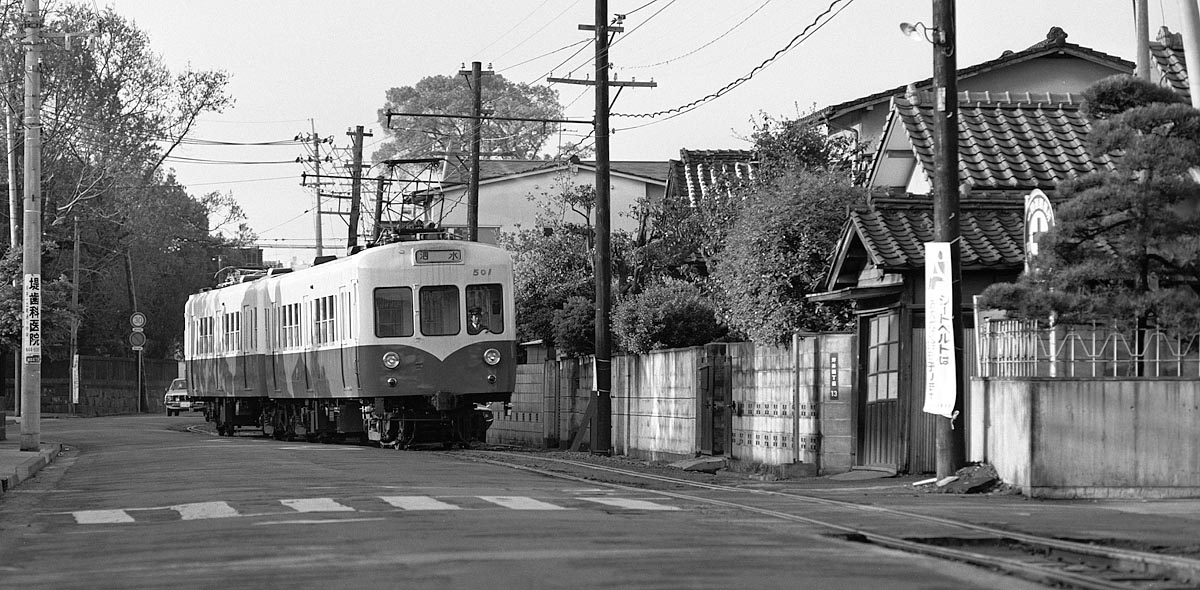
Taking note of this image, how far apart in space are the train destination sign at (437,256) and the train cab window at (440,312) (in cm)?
45

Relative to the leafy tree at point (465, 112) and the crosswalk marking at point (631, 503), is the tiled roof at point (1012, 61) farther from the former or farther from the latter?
the leafy tree at point (465, 112)

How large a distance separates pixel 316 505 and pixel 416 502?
2.94ft

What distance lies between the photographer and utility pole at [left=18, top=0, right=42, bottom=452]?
2609cm

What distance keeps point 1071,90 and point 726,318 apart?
1201cm

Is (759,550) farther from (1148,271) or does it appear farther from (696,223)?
(696,223)

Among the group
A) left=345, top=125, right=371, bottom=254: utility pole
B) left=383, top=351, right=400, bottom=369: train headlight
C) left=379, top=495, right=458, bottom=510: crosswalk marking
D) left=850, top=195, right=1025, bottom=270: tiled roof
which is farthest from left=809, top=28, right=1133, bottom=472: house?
left=345, top=125, right=371, bottom=254: utility pole

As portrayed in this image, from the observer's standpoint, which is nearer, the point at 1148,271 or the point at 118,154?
the point at 1148,271

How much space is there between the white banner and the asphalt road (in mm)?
3407

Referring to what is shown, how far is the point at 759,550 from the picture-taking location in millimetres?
11164

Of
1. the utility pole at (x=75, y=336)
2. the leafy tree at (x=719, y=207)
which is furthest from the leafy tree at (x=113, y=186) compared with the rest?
the leafy tree at (x=719, y=207)

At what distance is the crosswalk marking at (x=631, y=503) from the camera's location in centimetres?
1490

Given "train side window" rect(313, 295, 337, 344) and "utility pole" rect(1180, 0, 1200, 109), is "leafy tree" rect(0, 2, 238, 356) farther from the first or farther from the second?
"utility pole" rect(1180, 0, 1200, 109)

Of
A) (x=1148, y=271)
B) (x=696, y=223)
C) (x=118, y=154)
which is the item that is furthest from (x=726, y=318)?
(x=118, y=154)

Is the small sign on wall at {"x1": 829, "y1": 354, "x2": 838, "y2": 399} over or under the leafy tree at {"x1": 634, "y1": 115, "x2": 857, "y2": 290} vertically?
under
